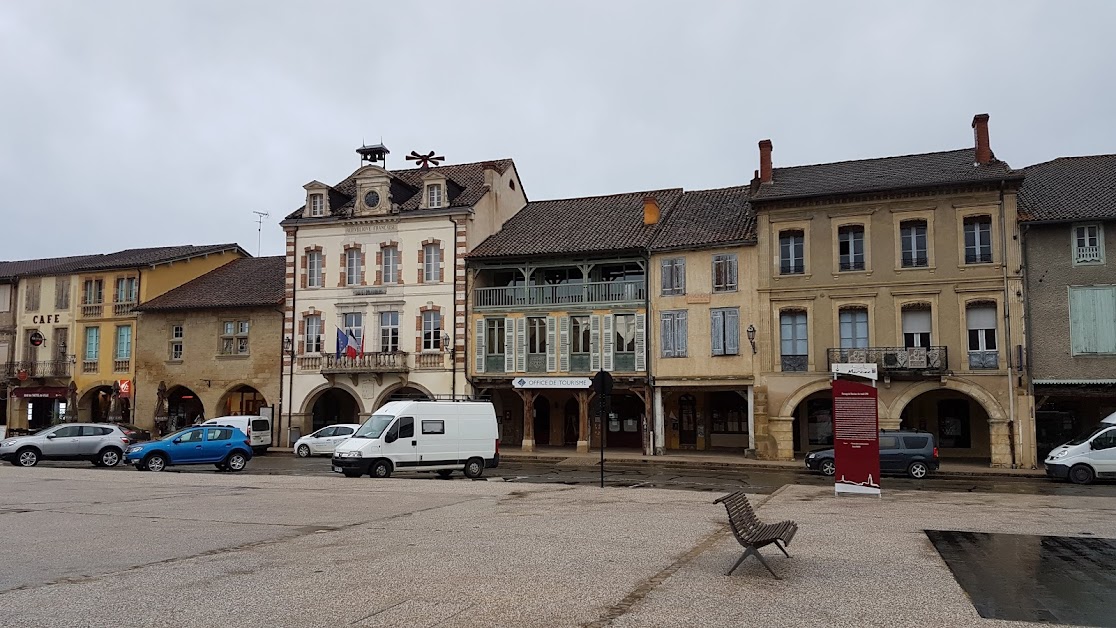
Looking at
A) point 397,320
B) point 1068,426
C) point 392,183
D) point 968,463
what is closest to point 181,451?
point 397,320

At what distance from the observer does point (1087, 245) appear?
98.3 ft

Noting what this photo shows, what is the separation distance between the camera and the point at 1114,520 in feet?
47.3

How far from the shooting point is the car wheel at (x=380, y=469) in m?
23.2

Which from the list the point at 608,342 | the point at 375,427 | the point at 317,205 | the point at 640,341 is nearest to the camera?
the point at 375,427

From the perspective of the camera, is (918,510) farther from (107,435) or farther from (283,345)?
(283,345)

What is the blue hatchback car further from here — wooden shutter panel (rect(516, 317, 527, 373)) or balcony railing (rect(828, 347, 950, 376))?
balcony railing (rect(828, 347, 950, 376))

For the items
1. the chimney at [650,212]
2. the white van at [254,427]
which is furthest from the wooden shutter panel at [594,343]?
the white van at [254,427]

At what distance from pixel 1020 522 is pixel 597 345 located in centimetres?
2322

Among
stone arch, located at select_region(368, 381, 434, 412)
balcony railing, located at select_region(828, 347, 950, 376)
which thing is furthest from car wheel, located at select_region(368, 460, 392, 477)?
balcony railing, located at select_region(828, 347, 950, 376)

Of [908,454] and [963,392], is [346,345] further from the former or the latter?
[963,392]

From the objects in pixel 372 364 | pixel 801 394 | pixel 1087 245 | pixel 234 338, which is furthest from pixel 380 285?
pixel 1087 245

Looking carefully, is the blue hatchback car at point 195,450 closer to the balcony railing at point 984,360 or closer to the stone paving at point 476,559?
the stone paving at point 476,559

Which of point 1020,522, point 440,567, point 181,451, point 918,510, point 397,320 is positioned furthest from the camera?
point 397,320

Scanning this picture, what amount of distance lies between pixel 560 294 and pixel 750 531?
28.1m
